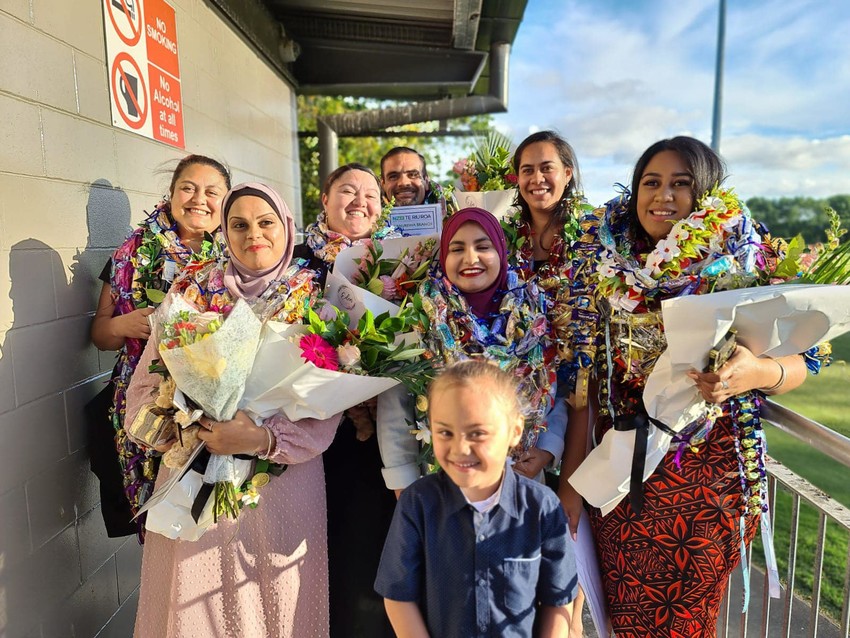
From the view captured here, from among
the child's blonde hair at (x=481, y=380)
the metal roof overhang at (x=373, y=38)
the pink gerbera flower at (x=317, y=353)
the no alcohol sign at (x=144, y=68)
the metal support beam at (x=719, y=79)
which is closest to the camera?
the child's blonde hair at (x=481, y=380)

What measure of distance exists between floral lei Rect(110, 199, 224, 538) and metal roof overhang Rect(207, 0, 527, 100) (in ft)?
10.3

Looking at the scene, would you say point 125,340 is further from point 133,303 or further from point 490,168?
point 490,168

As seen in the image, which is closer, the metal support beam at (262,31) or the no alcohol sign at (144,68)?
the no alcohol sign at (144,68)

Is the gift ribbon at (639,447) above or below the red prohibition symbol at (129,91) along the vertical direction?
below

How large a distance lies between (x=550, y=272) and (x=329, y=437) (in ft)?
3.56

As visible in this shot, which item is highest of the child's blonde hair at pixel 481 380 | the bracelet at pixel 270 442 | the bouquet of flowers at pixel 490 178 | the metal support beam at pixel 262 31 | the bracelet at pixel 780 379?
the metal support beam at pixel 262 31

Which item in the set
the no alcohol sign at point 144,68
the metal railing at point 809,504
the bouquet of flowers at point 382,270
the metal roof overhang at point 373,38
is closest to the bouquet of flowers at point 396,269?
the bouquet of flowers at point 382,270

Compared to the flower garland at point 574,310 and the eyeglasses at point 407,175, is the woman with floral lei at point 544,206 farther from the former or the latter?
the eyeglasses at point 407,175

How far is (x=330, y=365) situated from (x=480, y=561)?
0.69m

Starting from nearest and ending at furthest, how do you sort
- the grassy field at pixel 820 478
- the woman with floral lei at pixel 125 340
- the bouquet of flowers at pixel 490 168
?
the woman with floral lei at pixel 125 340 → the bouquet of flowers at pixel 490 168 → the grassy field at pixel 820 478

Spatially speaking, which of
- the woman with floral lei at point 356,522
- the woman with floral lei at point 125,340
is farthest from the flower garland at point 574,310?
the woman with floral lei at point 125,340

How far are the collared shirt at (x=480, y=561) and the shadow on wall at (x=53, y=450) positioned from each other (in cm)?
141

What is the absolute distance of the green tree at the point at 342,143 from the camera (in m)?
9.04

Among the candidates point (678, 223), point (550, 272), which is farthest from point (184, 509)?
point (678, 223)
